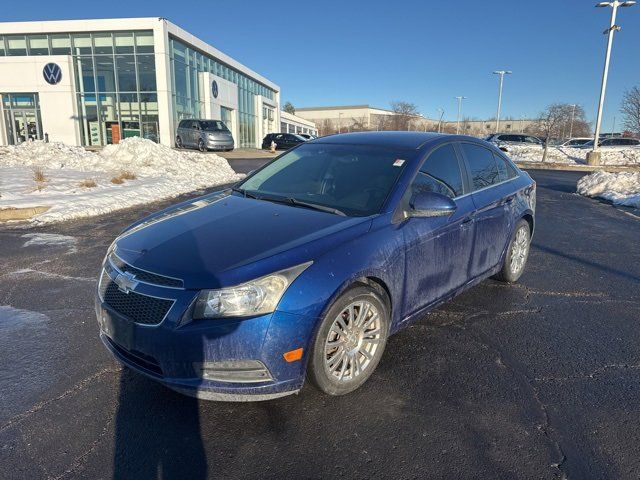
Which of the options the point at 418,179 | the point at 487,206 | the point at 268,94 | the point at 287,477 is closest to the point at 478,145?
the point at 487,206

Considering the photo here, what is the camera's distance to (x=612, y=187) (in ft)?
44.4

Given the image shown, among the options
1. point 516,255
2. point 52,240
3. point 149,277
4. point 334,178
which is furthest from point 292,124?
point 149,277

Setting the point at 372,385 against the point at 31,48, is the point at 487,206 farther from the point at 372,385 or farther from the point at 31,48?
the point at 31,48

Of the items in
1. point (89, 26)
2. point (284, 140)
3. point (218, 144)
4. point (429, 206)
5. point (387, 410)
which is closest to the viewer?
point (387, 410)

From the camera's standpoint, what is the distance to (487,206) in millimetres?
4188

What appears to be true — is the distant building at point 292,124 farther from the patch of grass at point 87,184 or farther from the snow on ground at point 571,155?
the patch of grass at point 87,184

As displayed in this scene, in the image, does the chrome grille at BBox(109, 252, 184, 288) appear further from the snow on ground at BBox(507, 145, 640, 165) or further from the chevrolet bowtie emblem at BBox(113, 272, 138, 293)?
the snow on ground at BBox(507, 145, 640, 165)

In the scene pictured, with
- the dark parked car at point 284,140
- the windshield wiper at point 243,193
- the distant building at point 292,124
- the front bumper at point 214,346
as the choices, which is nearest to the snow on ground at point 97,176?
the windshield wiper at point 243,193

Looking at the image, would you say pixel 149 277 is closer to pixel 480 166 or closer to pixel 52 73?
pixel 480 166

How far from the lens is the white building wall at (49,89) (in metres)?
30.6

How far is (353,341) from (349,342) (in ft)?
0.12

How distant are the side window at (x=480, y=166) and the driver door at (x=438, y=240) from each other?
21 cm

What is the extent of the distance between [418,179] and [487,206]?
3.34 feet

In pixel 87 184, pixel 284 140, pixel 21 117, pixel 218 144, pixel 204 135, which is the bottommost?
pixel 87 184
